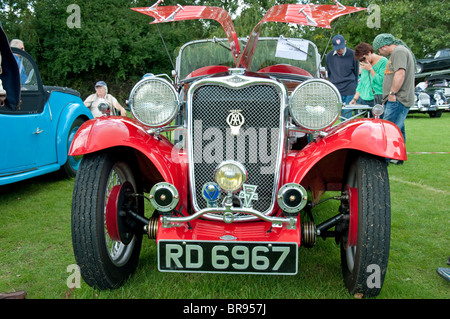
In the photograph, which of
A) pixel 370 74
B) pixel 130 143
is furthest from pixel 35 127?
pixel 370 74

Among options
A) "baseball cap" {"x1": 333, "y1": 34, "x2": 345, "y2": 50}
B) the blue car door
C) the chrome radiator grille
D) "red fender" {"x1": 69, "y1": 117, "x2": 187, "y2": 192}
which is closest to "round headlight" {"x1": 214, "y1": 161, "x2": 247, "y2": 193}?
the chrome radiator grille

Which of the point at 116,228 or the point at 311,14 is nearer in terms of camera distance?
the point at 116,228

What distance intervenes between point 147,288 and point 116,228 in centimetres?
41

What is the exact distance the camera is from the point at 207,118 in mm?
2268

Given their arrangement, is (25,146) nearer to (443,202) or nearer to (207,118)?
(207,118)

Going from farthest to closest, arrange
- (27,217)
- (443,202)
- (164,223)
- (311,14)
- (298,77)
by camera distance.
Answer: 1. (443,202)
2. (27,217)
3. (298,77)
4. (311,14)
5. (164,223)

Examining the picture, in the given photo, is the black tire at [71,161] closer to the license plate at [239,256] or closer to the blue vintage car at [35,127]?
the blue vintage car at [35,127]

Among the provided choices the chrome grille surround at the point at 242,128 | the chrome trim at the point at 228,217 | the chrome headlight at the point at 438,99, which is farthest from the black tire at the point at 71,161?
the chrome headlight at the point at 438,99

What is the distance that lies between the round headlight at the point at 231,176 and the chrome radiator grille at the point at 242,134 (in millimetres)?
243

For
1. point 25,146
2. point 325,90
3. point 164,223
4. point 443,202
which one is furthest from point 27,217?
point 443,202

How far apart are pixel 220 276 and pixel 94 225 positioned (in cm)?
87

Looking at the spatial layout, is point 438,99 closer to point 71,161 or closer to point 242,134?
point 71,161

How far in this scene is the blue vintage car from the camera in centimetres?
384

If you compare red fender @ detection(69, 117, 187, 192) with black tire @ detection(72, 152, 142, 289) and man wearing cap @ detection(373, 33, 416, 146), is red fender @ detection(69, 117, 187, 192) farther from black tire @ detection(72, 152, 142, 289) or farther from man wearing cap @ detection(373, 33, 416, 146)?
man wearing cap @ detection(373, 33, 416, 146)
